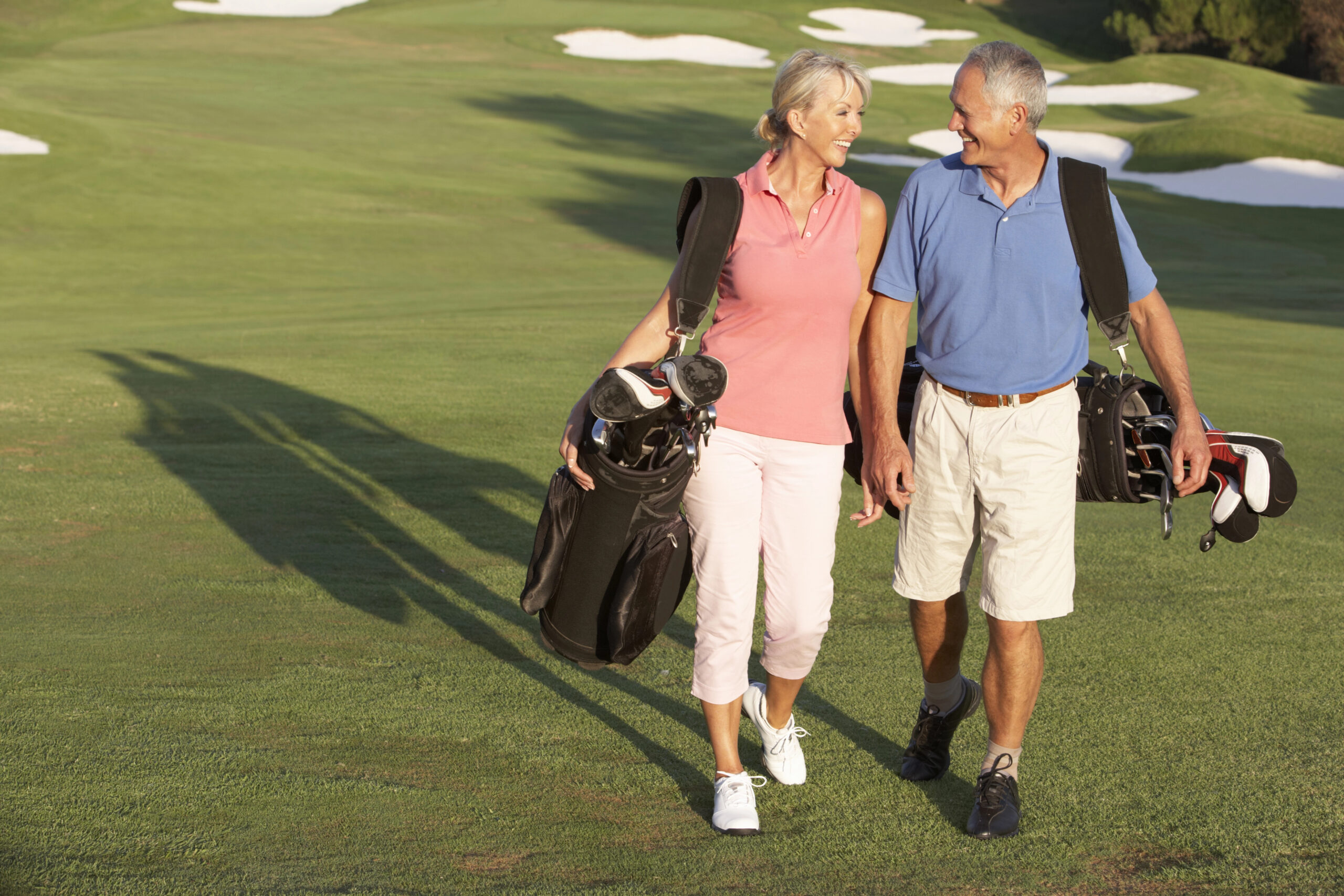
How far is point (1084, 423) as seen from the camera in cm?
415

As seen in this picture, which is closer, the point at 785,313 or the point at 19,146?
the point at 785,313

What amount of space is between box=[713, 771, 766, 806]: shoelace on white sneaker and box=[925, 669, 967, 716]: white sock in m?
0.72

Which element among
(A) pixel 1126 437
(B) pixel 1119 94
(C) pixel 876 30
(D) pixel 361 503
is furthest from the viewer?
(C) pixel 876 30

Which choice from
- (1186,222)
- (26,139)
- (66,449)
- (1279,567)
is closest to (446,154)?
(26,139)

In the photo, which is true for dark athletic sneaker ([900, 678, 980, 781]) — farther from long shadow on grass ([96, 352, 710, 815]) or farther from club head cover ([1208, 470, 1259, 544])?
club head cover ([1208, 470, 1259, 544])

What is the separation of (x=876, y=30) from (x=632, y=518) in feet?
208

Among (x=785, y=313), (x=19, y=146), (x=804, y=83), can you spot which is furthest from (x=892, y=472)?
(x=19, y=146)

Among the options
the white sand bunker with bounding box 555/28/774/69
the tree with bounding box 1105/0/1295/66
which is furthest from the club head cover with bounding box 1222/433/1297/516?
the tree with bounding box 1105/0/1295/66

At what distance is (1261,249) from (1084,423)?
24560 millimetres

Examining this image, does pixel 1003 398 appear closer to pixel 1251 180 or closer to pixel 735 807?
pixel 735 807

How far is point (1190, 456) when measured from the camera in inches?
155

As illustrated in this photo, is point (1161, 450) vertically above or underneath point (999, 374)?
underneath

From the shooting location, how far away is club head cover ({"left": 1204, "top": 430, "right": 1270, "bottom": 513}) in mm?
3883

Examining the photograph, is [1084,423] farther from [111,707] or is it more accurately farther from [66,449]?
[66,449]
